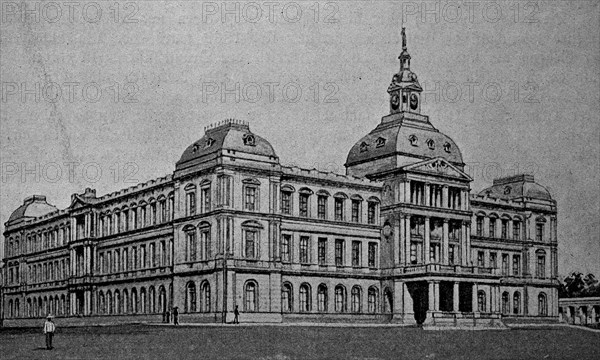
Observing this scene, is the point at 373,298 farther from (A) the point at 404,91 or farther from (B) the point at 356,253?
(A) the point at 404,91

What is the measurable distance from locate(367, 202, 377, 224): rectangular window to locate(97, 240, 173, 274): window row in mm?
11716

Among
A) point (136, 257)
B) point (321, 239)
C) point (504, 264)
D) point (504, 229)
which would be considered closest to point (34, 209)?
point (136, 257)

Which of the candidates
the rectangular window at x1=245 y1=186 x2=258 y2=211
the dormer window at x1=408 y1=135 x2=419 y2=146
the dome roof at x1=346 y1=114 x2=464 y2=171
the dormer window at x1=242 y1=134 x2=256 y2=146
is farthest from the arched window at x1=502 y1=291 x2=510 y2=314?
the dormer window at x1=242 y1=134 x2=256 y2=146

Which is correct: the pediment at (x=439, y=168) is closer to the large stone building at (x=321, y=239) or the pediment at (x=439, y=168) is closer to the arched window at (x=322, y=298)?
the large stone building at (x=321, y=239)

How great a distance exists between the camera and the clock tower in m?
59.8

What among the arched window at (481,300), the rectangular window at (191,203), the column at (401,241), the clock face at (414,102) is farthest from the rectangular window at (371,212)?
the rectangular window at (191,203)

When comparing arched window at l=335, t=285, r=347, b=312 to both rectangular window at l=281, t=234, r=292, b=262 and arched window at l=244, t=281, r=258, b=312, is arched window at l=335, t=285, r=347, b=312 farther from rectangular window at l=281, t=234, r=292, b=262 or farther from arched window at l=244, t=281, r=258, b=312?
arched window at l=244, t=281, r=258, b=312

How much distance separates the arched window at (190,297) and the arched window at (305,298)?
591cm

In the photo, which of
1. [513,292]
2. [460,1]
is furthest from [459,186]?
[460,1]

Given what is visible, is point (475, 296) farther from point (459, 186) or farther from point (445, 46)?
point (445, 46)

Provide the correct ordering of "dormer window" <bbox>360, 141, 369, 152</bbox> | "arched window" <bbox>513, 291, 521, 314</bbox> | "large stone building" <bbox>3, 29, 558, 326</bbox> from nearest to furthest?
"large stone building" <bbox>3, 29, 558, 326</bbox>
"dormer window" <bbox>360, 141, 369, 152</bbox>
"arched window" <bbox>513, 291, 521, 314</bbox>

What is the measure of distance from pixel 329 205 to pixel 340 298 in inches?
212

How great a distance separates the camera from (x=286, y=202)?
174 ft

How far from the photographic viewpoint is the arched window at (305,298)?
52.8 m
